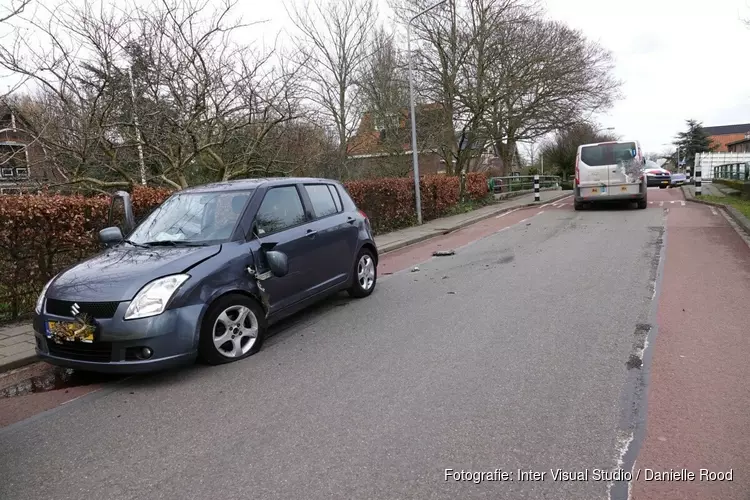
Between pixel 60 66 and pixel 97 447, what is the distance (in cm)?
807

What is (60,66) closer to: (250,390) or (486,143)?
(250,390)

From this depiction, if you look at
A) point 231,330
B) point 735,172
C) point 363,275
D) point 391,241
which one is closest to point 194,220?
point 231,330

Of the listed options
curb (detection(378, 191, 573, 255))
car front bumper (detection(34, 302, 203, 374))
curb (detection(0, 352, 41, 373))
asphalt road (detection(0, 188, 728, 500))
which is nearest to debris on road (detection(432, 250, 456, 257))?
curb (detection(378, 191, 573, 255))

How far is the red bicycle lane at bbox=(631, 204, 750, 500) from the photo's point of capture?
2.63 meters

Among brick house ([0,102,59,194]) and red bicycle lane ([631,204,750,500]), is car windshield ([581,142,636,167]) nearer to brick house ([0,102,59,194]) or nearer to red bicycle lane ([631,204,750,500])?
red bicycle lane ([631,204,750,500])

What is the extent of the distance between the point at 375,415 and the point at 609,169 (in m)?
16.3

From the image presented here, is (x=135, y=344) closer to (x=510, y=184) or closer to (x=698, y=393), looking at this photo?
(x=698, y=393)

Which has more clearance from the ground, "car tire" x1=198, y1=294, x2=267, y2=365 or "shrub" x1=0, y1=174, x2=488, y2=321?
"shrub" x1=0, y1=174, x2=488, y2=321

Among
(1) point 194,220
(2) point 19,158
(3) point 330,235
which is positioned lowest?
(3) point 330,235

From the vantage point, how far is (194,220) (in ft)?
16.9

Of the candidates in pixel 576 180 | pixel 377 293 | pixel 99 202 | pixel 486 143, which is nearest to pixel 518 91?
pixel 486 143

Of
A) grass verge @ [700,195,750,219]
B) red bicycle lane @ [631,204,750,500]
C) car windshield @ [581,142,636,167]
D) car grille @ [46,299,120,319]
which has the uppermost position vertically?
car windshield @ [581,142,636,167]

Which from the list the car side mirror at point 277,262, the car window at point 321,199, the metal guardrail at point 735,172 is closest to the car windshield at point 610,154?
the metal guardrail at point 735,172

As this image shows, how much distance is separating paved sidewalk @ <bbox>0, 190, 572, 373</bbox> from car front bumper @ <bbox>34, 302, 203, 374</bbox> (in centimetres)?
97
